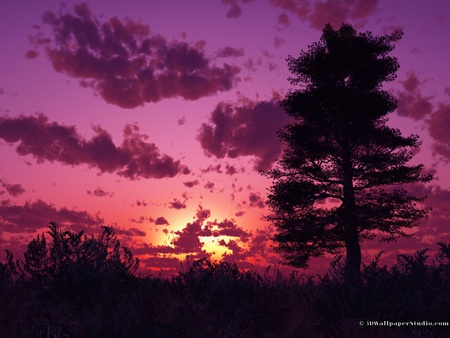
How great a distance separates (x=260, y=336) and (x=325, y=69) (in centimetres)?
2201

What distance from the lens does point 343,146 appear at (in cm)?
2692

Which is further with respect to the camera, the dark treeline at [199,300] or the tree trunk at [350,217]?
the tree trunk at [350,217]

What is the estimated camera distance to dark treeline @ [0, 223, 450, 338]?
6906mm

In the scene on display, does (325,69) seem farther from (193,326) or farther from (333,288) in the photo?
(193,326)

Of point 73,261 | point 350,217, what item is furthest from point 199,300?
point 350,217

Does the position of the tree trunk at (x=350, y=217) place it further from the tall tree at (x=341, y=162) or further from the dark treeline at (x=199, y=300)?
the dark treeline at (x=199, y=300)

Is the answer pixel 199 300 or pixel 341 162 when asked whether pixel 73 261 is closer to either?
pixel 199 300

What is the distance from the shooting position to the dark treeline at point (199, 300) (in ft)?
22.7

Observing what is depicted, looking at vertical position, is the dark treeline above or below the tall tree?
below

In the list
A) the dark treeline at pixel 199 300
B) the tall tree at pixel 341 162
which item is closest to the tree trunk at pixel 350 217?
the tall tree at pixel 341 162

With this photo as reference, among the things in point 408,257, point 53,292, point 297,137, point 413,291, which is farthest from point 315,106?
point 53,292

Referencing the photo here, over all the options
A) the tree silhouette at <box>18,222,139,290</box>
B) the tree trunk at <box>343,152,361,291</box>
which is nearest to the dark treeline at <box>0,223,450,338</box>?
the tree silhouette at <box>18,222,139,290</box>

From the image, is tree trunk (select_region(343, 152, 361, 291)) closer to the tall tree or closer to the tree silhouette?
the tall tree

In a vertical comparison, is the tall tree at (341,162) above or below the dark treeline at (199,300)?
above
